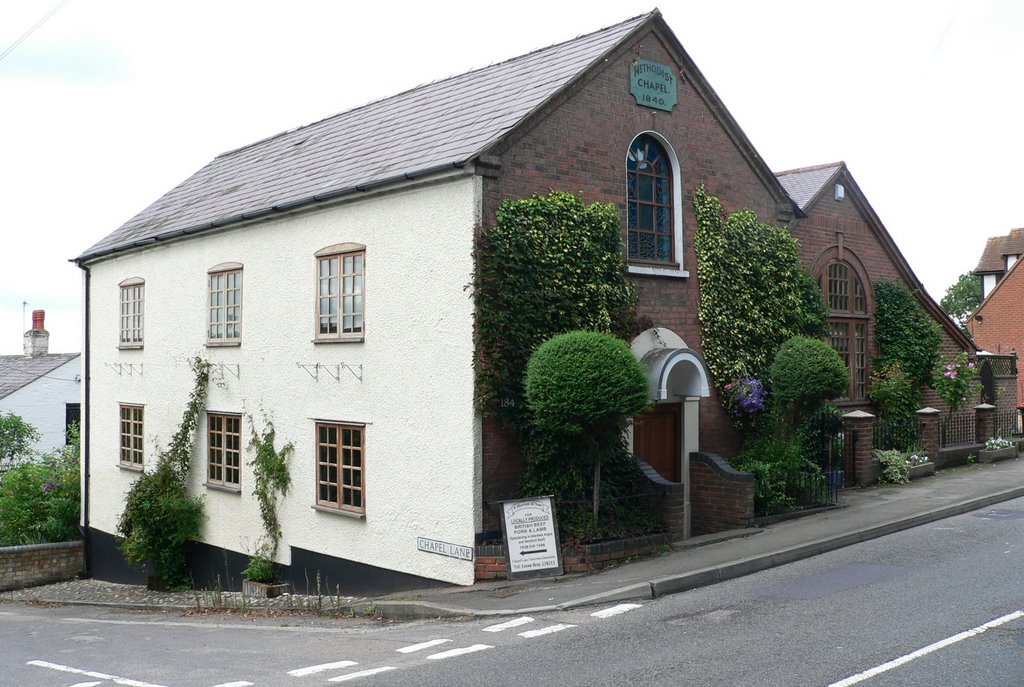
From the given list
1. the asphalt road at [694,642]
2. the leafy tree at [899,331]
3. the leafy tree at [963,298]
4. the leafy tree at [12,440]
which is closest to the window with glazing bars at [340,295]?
the asphalt road at [694,642]

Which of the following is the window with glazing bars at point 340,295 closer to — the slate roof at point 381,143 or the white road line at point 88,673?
the slate roof at point 381,143

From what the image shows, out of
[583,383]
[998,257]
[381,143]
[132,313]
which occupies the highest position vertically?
[998,257]

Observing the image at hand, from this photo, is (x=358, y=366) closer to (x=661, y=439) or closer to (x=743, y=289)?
(x=661, y=439)

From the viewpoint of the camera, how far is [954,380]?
21.3 meters

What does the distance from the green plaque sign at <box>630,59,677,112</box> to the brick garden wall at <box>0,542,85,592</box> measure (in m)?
17.4

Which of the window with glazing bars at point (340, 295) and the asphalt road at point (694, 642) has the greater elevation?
the window with glazing bars at point (340, 295)

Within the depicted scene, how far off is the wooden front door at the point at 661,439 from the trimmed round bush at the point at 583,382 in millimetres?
2711

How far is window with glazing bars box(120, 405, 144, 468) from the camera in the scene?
68.3 ft

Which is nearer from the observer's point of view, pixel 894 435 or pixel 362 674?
pixel 362 674

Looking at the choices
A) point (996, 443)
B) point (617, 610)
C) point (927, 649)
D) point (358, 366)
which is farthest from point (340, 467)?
point (996, 443)

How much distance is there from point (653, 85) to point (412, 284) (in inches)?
197

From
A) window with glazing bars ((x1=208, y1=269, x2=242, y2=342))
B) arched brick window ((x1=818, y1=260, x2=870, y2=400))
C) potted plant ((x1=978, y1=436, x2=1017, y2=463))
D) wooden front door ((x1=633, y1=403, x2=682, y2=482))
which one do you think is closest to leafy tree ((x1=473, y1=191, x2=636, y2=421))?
wooden front door ((x1=633, y1=403, x2=682, y2=482))

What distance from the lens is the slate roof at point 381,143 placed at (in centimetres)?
1371

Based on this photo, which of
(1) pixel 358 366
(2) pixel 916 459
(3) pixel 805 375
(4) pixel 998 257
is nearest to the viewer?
(1) pixel 358 366
